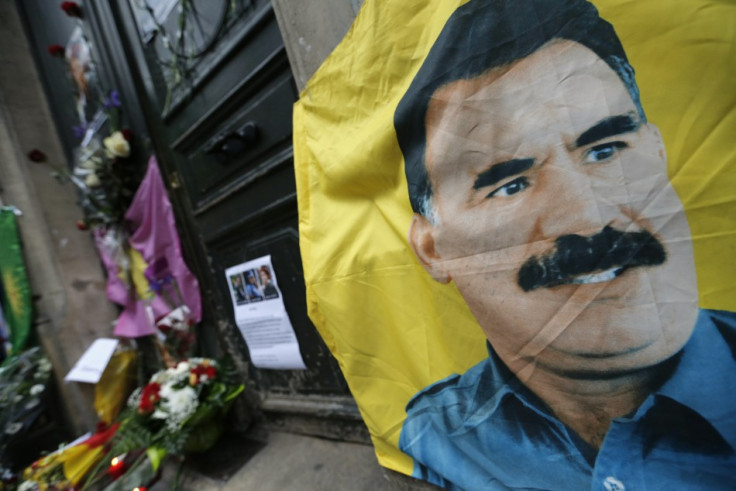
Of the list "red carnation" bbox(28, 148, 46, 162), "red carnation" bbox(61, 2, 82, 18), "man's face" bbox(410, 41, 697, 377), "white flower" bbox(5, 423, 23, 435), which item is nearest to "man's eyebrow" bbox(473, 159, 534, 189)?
"man's face" bbox(410, 41, 697, 377)

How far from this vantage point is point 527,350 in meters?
0.68

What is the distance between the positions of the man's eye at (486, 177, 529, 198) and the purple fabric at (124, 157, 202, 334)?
6.72 feet

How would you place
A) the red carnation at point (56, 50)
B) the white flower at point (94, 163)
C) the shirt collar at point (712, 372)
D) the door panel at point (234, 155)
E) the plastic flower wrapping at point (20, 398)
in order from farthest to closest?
the red carnation at point (56, 50)
the white flower at point (94, 163)
the plastic flower wrapping at point (20, 398)
the door panel at point (234, 155)
the shirt collar at point (712, 372)

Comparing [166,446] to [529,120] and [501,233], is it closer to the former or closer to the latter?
[501,233]

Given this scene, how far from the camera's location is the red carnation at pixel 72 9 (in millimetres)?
2412

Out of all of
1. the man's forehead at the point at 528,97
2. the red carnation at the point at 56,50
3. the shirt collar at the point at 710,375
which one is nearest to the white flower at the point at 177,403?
the man's forehead at the point at 528,97

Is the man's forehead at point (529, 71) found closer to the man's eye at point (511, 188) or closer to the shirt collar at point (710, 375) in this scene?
the man's eye at point (511, 188)

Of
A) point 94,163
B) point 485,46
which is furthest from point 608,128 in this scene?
point 94,163

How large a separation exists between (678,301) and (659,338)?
0.22 ft

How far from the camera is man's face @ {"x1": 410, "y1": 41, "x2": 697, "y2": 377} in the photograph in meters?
0.52

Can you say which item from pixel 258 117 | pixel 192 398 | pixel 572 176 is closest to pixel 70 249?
pixel 192 398

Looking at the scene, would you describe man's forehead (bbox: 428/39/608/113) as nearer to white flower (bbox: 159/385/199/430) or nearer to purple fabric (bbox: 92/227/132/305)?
white flower (bbox: 159/385/199/430)

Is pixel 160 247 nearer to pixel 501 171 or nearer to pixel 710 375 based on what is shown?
pixel 501 171

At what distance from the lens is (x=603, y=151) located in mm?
543
